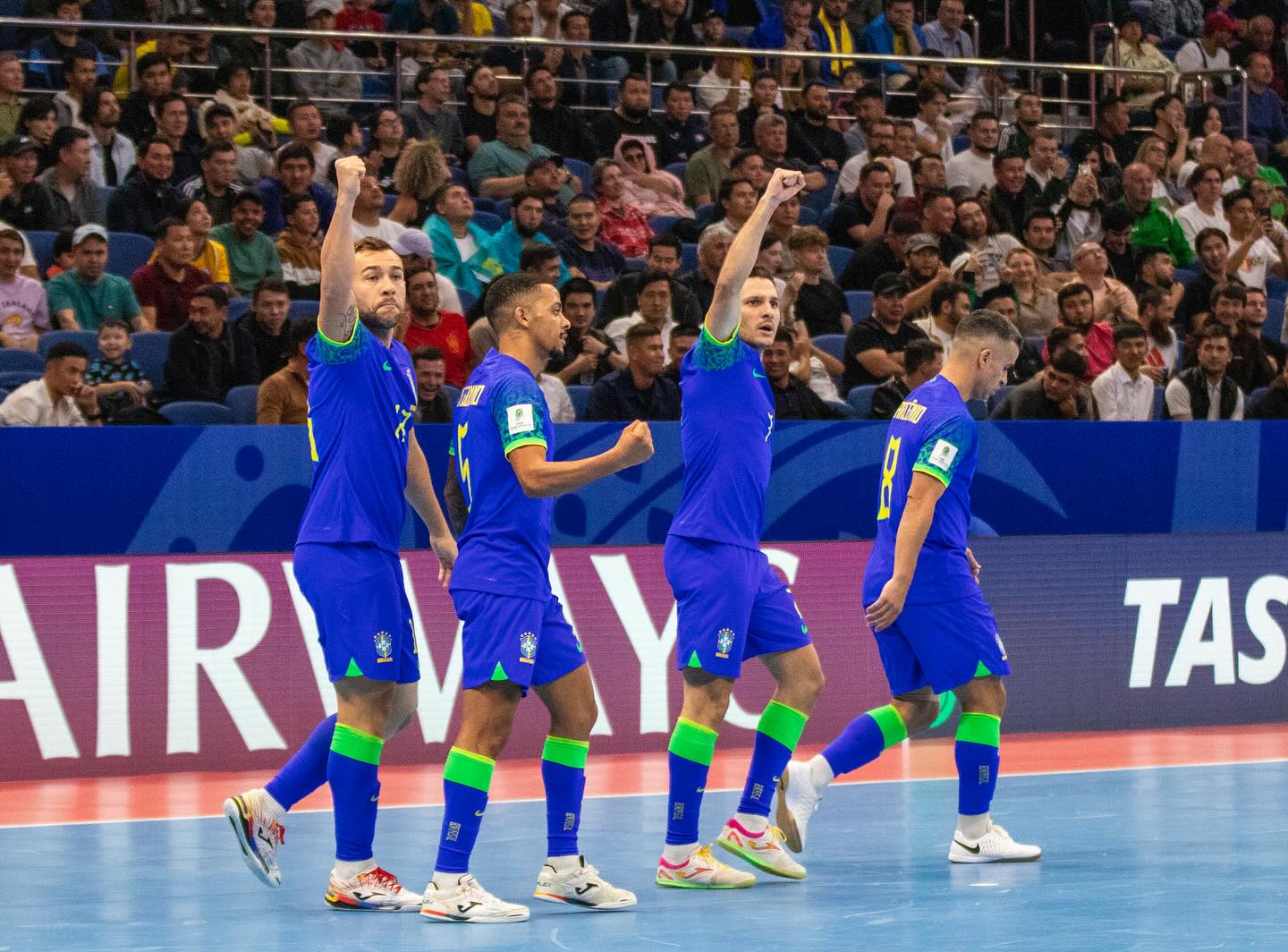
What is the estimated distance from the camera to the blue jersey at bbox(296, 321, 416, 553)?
627 centimetres

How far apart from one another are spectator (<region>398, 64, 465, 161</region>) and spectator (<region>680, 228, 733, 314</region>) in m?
2.42

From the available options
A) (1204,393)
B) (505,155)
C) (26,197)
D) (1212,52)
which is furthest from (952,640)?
(1212,52)

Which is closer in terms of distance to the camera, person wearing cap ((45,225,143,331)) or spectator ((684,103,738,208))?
person wearing cap ((45,225,143,331))

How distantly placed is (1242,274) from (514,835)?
10.1m

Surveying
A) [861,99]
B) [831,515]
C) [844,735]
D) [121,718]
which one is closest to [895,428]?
[844,735]

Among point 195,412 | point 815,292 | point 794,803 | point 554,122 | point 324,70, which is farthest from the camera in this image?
point 554,122

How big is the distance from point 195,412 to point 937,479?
5099 millimetres

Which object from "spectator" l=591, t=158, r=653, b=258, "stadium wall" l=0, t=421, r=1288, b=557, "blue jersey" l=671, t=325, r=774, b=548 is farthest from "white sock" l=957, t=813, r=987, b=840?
"spectator" l=591, t=158, r=653, b=258

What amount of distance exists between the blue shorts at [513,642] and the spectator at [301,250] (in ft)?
21.7

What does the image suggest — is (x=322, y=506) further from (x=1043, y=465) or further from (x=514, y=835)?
(x=1043, y=465)

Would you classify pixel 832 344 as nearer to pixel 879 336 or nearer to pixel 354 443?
pixel 879 336

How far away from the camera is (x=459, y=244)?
12.9m

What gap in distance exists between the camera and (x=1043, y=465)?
11.5 meters

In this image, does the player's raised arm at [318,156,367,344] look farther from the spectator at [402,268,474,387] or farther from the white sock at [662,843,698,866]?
the spectator at [402,268,474,387]
